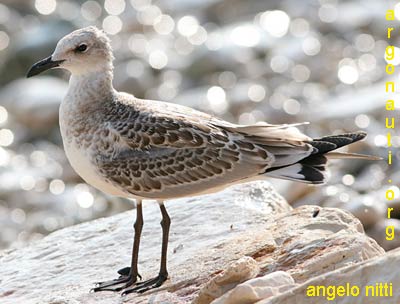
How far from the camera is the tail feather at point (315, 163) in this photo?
27.4 feet

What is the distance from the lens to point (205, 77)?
18359mm

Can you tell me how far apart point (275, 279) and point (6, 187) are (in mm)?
9310

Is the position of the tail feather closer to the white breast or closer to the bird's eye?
the white breast

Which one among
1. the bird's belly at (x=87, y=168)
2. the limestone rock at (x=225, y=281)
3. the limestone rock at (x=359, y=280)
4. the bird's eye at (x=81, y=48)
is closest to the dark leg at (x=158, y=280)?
the bird's belly at (x=87, y=168)

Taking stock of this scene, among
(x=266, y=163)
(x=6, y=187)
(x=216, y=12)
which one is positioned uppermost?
(x=216, y=12)

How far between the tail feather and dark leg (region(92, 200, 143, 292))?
1.15 meters

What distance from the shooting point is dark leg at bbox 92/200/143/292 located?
802 cm

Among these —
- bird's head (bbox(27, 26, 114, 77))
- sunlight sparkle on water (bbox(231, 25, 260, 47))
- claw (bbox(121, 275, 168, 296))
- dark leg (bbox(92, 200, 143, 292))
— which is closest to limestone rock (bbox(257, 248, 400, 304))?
claw (bbox(121, 275, 168, 296))

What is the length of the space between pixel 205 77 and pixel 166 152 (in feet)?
32.9

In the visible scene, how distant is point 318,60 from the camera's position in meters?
18.6

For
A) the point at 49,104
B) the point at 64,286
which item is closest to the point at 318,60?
the point at 49,104

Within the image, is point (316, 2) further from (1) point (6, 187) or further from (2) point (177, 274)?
(2) point (177, 274)

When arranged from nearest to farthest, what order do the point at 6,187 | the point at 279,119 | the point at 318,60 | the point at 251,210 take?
1. the point at 251,210
2. the point at 6,187
3. the point at 279,119
4. the point at 318,60

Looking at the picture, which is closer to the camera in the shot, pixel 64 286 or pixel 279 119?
pixel 64 286
